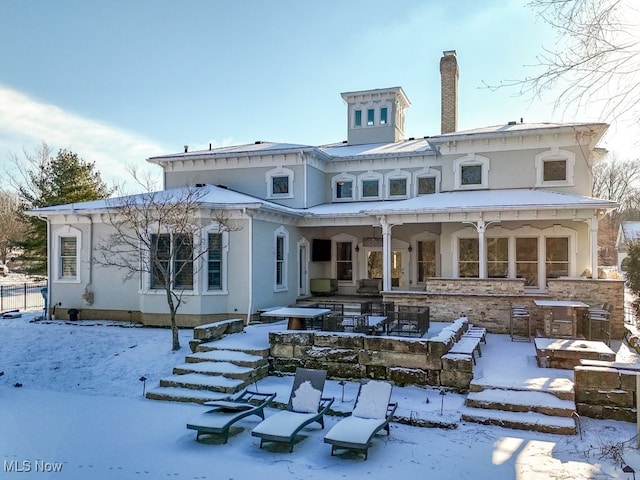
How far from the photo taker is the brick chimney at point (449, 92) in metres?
20.1

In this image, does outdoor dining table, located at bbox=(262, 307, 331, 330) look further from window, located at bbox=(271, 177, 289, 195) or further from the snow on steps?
window, located at bbox=(271, 177, 289, 195)

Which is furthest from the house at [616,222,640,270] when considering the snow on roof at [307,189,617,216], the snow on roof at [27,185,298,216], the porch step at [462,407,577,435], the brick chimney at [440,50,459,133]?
the porch step at [462,407,577,435]

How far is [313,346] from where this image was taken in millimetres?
9820

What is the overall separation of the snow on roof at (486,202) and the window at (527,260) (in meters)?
1.70

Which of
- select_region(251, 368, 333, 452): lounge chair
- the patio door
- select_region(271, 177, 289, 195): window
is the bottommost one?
select_region(251, 368, 333, 452): lounge chair

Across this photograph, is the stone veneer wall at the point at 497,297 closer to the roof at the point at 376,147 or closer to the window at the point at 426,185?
the window at the point at 426,185

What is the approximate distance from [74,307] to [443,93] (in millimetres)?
16894

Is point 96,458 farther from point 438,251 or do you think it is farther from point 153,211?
point 438,251

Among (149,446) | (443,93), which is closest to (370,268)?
(443,93)

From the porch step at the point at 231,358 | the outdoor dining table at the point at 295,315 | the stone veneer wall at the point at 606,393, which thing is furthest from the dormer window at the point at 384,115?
the stone veneer wall at the point at 606,393

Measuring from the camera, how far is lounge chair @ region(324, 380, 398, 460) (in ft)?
20.1

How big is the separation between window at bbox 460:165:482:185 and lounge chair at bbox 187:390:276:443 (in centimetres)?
1184

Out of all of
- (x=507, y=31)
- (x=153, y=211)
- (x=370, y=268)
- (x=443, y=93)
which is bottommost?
(x=370, y=268)

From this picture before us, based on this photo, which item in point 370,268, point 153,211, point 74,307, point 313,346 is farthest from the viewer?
point 370,268
